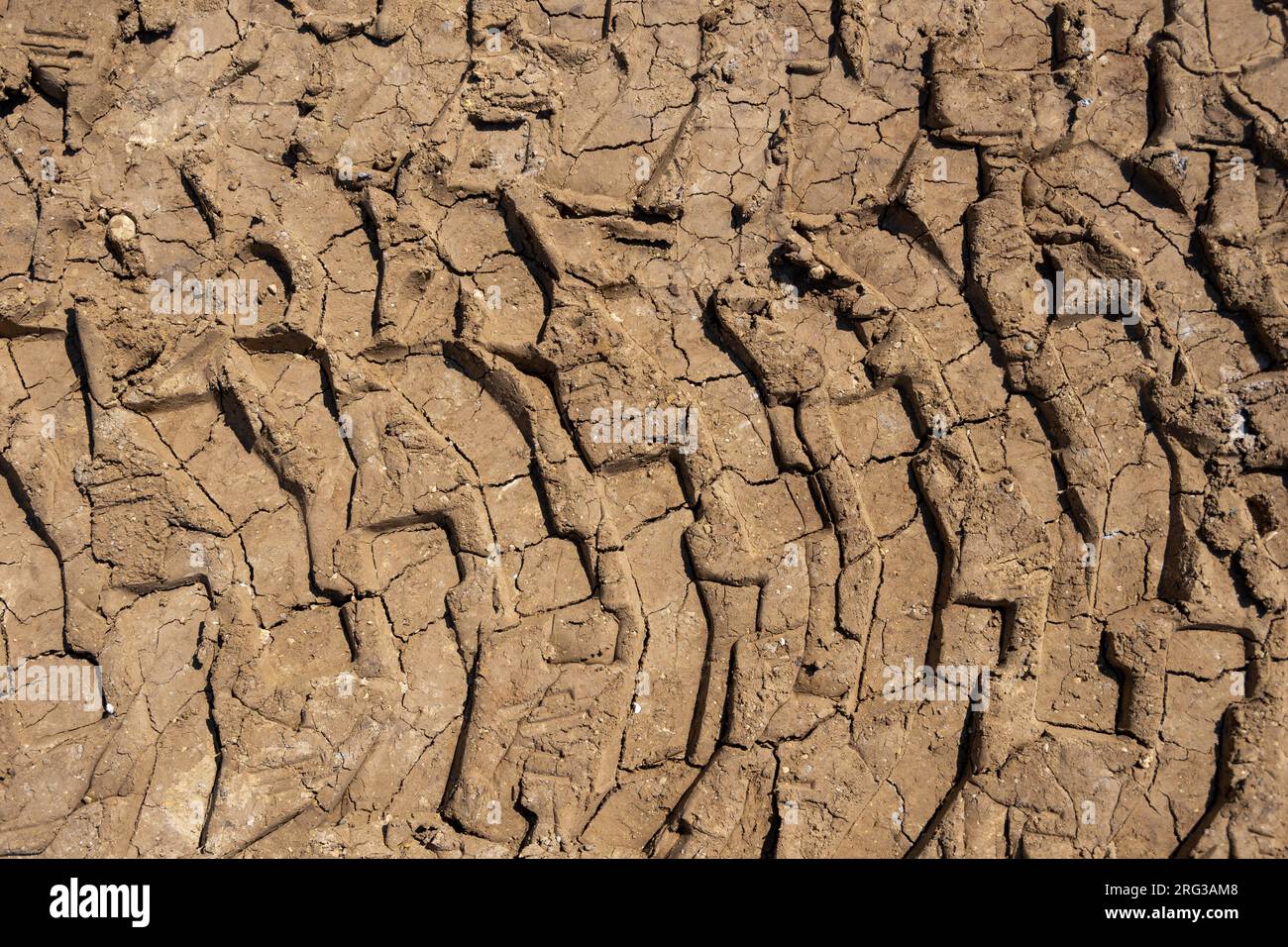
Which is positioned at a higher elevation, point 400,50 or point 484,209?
point 400,50

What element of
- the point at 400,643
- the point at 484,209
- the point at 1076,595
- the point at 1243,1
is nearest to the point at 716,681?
the point at 400,643

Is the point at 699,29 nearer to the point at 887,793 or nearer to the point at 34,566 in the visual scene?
the point at 887,793

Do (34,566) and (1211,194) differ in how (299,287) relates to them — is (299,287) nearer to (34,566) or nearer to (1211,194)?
(34,566)

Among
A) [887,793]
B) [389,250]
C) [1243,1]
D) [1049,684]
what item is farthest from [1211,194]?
[389,250]

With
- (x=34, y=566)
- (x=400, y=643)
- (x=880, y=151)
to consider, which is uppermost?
(x=880, y=151)

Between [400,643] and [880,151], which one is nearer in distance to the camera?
[400,643]

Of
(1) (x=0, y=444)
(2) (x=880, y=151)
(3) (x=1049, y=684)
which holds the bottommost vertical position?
(3) (x=1049, y=684)
